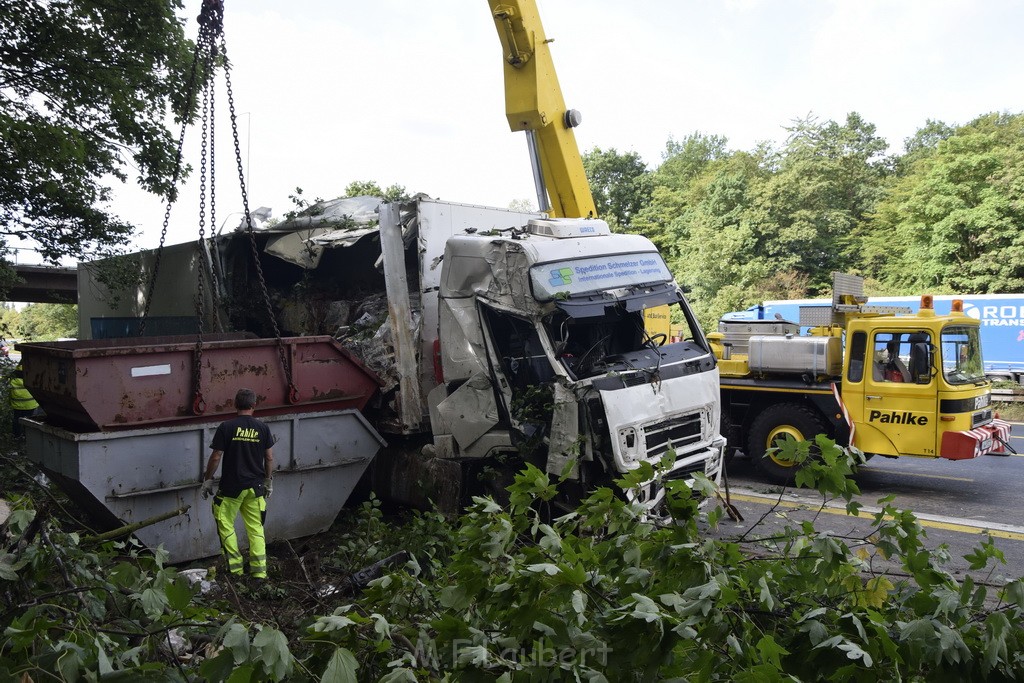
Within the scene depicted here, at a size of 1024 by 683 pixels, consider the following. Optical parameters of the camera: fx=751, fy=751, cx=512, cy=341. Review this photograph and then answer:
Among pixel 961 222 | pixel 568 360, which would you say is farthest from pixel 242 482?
pixel 961 222

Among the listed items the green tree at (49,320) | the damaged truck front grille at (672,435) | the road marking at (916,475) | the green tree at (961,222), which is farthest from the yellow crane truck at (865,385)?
the green tree at (49,320)

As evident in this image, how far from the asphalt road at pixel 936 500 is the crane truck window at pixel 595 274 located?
2218mm

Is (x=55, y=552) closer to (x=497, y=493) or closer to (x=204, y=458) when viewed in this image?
(x=204, y=458)

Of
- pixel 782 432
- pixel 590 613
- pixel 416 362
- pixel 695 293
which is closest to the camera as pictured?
pixel 590 613

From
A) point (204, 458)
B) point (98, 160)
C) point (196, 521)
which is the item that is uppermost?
point (98, 160)

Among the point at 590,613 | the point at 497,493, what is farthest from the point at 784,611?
the point at 497,493

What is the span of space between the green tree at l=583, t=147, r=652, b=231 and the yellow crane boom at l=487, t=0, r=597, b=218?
1210 inches

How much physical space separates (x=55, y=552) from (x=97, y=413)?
3.10 meters

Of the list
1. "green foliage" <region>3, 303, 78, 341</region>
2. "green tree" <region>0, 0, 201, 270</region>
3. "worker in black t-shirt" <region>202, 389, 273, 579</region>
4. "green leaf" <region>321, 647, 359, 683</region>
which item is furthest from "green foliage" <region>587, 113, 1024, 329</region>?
"green foliage" <region>3, 303, 78, 341</region>

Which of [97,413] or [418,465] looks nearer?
[97,413]

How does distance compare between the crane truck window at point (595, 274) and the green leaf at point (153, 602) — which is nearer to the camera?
the green leaf at point (153, 602)

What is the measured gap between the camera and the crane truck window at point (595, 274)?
6.13 metres

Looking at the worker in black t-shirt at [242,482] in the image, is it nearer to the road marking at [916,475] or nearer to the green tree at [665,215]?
the road marking at [916,475]

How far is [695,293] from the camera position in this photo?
1240 inches
